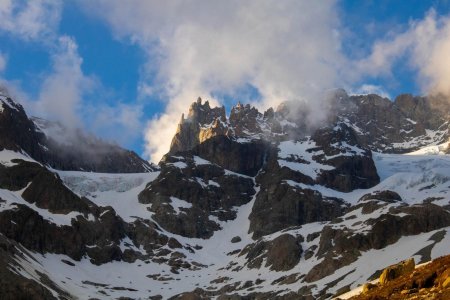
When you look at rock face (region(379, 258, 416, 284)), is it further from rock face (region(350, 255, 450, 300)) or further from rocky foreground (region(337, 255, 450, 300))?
rock face (region(350, 255, 450, 300))

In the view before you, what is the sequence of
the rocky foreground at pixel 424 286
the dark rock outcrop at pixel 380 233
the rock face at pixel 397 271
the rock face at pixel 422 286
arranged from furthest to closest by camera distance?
the dark rock outcrop at pixel 380 233 < the rock face at pixel 397 271 < the rock face at pixel 422 286 < the rocky foreground at pixel 424 286

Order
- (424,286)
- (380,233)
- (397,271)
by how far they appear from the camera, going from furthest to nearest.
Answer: (380,233) → (397,271) → (424,286)

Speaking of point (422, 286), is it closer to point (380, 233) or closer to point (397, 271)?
point (397, 271)

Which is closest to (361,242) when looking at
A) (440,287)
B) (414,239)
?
(414,239)

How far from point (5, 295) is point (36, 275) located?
81.7ft

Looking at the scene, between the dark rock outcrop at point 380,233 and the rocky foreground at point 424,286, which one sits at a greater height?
the dark rock outcrop at point 380,233

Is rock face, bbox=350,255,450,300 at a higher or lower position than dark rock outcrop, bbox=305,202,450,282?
lower

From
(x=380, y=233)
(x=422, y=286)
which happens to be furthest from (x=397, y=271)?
(x=380, y=233)

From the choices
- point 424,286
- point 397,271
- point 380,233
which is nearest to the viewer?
point 424,286

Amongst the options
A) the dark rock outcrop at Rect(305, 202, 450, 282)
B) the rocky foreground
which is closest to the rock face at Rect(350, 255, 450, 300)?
the rocky foreground

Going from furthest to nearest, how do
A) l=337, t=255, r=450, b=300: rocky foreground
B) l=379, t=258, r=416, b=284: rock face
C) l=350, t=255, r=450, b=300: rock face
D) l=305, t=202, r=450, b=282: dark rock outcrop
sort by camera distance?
l=305, t=202, r=450, b=282: dark rock outcrop, l=379, t=258, r=416, b=284: rock face, l=350, t=255, r=450, b=300: rock face, l=337, t=255, r=450, b=300: rocky foreground

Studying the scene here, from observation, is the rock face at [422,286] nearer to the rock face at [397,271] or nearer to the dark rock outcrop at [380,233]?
the rock face at [397,271]

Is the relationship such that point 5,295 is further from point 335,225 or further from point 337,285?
point 335,225

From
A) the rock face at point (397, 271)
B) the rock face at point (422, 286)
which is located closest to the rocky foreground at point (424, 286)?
the rock face at point (422, 286)
